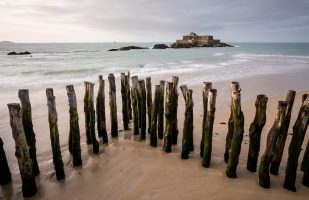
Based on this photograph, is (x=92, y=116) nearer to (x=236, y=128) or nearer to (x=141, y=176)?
(x=141, y=176)

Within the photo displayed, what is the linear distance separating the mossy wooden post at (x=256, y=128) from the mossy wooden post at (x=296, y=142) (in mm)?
568

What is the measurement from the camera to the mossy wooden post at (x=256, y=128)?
4699 millimetres

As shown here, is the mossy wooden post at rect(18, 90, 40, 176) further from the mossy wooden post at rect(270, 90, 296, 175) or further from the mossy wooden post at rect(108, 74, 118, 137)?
Answer: the mossy wooden post at rect(270, 90, 296, 175)

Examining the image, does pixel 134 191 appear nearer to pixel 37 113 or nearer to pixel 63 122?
pixel 63 122

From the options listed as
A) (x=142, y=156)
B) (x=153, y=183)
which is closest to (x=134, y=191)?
(x=153, y=183)

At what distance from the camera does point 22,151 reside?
434 centimetres

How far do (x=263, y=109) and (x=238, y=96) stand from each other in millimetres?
536

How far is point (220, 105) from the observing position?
10.5 m

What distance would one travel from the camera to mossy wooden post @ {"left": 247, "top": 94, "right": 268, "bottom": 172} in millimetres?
4699

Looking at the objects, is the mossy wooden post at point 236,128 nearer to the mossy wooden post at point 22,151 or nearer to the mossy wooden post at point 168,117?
the mossy wooden post at point 168,117

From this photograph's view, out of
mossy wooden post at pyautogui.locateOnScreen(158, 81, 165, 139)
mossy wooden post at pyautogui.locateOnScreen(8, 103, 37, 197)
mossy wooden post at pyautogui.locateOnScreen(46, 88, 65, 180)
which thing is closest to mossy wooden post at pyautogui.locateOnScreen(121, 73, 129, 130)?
mossy wooden post at pyautogui.locateOnScreen(158, 81, 165, 139)

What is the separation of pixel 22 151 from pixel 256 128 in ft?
14.0

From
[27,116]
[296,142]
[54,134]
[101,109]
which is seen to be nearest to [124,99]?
[101,109]

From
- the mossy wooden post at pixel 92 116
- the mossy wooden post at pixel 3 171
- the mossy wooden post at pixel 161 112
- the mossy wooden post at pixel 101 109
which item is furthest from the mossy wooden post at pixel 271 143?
the mossy wooden post at pixel 3 171
